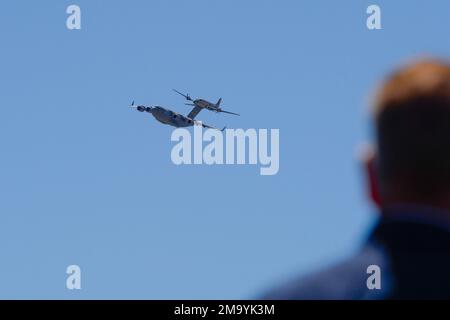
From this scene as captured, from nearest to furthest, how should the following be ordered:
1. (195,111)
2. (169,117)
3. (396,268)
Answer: (396,268)
(169,117)
(195,111)

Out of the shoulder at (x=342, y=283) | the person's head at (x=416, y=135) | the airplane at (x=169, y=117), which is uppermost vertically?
the airplane at (x=169, y=117)

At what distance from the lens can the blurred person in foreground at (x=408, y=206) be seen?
13.4ft

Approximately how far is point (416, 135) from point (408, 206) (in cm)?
32

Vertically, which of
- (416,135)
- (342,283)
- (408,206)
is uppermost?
(416,135)

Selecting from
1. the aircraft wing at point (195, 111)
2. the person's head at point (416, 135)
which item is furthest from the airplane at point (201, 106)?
the person's head at point (416, 135)

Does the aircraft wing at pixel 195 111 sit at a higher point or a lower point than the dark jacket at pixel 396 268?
higher

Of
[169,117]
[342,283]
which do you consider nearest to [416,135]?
[342,283]

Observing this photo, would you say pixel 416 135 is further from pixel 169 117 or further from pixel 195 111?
pixel 195 111

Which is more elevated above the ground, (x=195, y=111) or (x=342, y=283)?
(x=195, y=111)

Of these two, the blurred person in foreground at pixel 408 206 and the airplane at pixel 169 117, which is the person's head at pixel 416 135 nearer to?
the blurred person in foreground at pixel 408 206

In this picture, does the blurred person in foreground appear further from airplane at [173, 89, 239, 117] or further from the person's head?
airplane at [173, 89, 239, 117]

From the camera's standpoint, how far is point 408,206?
13.5 feet
